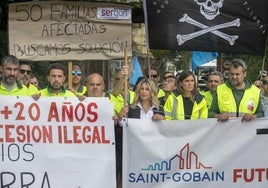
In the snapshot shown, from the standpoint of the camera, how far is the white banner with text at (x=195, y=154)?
5.68 m

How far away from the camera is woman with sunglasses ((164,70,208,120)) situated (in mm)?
6133

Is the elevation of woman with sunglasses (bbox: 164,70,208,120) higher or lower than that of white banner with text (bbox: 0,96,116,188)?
higher

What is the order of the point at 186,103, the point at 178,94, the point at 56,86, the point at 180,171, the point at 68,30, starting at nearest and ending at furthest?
the point at 180,171
the point at 56,86
the point at 186,103
the point at 178,94
the point at 68,30

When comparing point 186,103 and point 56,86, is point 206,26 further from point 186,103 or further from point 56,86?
point 56,86

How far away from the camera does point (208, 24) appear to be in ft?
21.8

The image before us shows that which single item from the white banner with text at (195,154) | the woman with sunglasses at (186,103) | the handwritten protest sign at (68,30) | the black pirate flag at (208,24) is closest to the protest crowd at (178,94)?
the woman with sunglasses at (186,103)

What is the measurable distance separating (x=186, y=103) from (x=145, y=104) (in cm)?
44

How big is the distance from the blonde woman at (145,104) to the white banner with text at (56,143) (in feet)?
1.59

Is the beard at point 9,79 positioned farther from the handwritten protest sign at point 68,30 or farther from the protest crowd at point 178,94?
the handwritten protest sign at point 68,30

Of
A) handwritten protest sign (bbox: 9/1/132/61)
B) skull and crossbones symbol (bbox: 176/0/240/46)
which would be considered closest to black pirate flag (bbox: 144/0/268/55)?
skull and crossbones symbol (bbox: 176/0/240/46)

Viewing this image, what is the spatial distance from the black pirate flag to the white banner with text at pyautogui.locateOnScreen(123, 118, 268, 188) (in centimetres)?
124

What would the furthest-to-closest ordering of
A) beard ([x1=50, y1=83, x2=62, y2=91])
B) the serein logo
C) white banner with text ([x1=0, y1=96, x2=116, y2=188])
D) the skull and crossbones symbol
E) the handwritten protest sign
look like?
the handwritten protest sign → the skull and crossbones symbol → beard ([x1=50, y1=83, x2=62, y2=91]) → the serein logo → white banner with text ([x1=0, y1=96, x2=116, y2=188])

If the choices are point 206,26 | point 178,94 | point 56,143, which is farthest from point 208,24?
point 56,143

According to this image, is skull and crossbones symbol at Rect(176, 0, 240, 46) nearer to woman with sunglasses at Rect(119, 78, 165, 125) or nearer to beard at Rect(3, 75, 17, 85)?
woman with sunglasses at Rect(119, 78, 165, 125)
